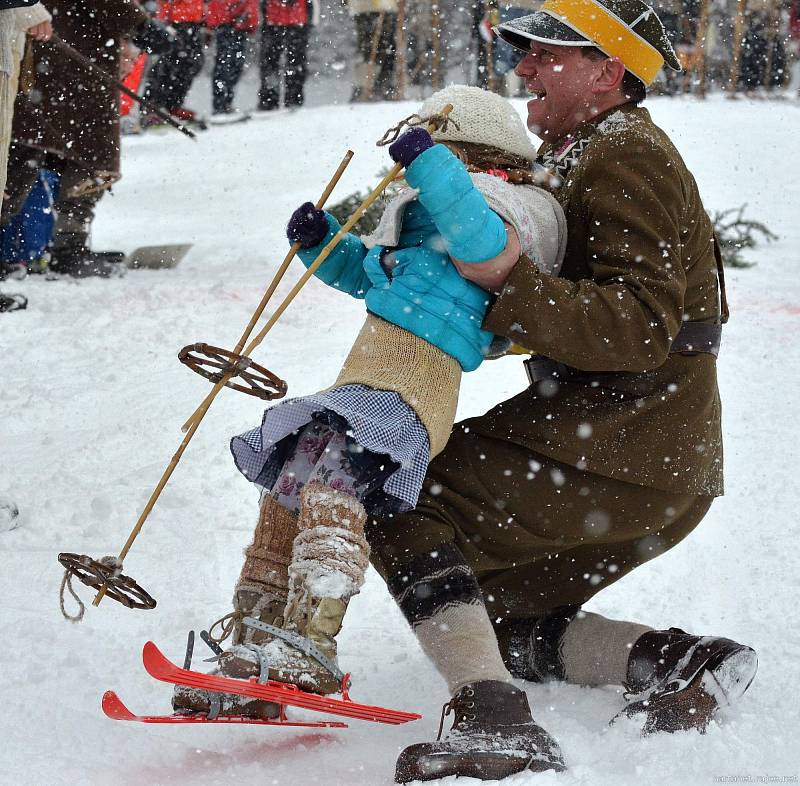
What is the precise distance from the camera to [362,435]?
86.4 inches

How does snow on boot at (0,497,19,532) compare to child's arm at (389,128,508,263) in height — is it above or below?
below

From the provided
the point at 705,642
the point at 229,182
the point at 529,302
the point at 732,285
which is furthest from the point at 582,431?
the point at 229,182

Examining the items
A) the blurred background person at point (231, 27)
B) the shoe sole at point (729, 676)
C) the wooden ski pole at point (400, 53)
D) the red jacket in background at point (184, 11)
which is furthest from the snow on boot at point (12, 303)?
the wooden ski pole at point (400, 53)

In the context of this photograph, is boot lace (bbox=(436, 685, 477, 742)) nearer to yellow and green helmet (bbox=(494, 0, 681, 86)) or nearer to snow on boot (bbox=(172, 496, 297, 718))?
snow on boot (bbox=(172, 496, 297, 718))

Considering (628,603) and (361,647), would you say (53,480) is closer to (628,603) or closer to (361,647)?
(361,647)

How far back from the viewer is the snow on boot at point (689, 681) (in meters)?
2.46

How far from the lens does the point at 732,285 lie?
773 centimetres

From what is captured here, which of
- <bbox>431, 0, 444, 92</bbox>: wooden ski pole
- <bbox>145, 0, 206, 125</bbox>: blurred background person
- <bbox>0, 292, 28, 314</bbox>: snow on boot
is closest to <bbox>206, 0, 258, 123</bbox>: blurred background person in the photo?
<bbox>145, 0, 206, 125</bbox>: blurred background person

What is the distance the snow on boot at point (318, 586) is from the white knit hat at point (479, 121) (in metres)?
0.85

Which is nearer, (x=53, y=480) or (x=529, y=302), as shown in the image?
(x=529, y=302)

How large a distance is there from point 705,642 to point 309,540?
1.00 m

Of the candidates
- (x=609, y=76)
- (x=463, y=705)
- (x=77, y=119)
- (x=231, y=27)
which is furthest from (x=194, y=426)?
(x=231, y=27)

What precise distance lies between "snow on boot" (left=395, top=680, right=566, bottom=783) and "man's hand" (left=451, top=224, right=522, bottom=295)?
0.80 meters

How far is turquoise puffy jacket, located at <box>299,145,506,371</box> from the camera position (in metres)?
2.17
